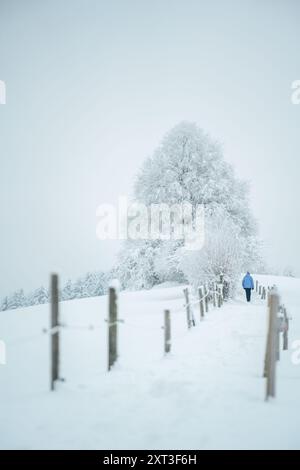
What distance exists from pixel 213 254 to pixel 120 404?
1315cm

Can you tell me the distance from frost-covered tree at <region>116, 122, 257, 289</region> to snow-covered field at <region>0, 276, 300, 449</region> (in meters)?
12.9

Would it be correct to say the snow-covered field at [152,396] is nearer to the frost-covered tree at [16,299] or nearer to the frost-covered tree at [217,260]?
the frost-covered tree at [217,260]

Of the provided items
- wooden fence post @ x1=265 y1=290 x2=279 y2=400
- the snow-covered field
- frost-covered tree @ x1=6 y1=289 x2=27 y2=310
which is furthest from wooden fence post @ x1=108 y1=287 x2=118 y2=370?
frost-covered tree @ x1=6 y1=289 x2=27 y2=310

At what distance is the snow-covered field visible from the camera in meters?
4.01

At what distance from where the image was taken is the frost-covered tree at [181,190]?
22.3 metres

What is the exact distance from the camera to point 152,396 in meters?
5.20

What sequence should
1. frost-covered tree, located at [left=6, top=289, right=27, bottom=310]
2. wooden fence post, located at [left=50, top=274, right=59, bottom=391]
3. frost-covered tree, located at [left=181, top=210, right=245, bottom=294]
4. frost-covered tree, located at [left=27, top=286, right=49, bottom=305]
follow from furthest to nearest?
1. frost-covered tree, located at [left=6, top=289, right=27, bottom=310]
2. frost-covered tree, located at [left=27, top=286, right=49, bottom=305]
3. frost-covered tree, located at [left=181, top=210, right=245, bottom=294]
4. wooden fence post, located at [left=50, top=274, right=59, bottom=391]

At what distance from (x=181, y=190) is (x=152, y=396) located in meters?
18.6

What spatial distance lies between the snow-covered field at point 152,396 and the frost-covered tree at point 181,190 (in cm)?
1289

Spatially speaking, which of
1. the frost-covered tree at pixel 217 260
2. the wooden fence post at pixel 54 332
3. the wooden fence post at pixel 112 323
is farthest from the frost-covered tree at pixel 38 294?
the wooden fence post at pixel 54 332

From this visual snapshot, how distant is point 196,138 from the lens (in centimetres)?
2359

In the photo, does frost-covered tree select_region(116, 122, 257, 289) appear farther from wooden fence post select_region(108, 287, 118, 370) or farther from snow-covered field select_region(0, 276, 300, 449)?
wooden fence post select_region(108, 287, 118, 370)

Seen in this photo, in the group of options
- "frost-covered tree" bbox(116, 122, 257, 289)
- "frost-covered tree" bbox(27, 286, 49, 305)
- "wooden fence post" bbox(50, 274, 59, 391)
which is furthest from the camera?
"frost-covered tree" bbox(27, 286, 49, 305)
